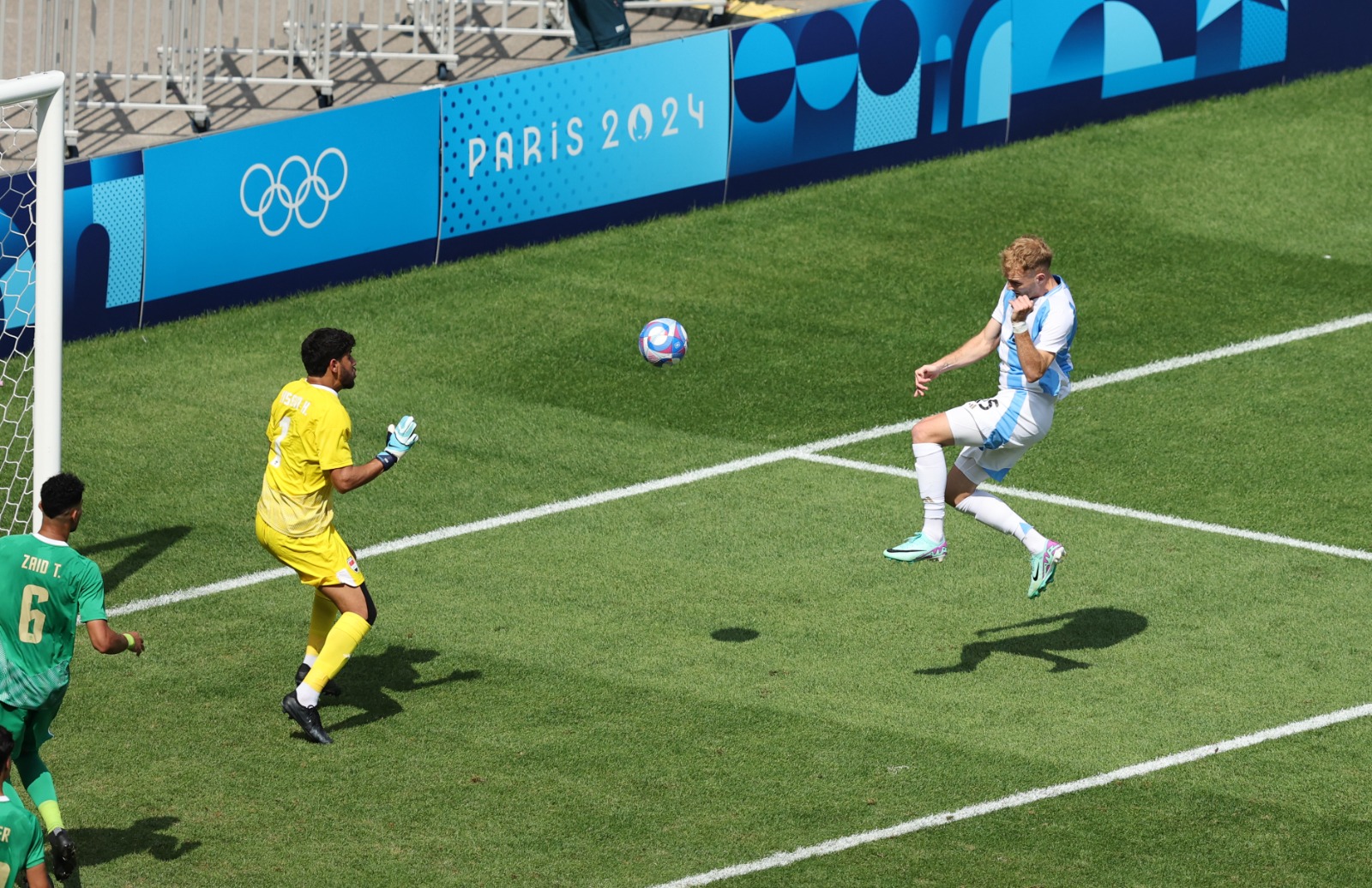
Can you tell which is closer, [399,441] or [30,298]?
[399,441]

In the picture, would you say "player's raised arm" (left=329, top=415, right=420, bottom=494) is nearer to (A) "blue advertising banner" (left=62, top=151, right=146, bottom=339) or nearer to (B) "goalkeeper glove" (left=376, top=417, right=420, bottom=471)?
(B) "goalkeeper glove" (left=376, top=417, right=420, bottom=471)

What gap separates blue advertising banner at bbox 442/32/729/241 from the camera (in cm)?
1959

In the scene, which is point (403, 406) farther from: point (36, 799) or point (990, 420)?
point (36, 799)

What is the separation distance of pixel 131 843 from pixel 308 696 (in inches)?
53.9

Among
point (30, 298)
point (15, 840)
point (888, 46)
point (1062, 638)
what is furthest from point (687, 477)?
point (888, 46)

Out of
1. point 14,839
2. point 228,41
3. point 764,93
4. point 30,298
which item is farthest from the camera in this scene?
point 228,41

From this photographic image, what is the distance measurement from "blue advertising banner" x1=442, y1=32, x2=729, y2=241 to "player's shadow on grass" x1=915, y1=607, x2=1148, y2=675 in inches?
345

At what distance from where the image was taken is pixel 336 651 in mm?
11102

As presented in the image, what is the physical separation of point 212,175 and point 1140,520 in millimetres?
8629

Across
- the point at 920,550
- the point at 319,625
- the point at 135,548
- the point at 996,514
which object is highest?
the point at 996,514

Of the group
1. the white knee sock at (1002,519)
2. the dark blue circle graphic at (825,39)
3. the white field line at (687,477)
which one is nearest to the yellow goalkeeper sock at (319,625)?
the white field line at (687,477)

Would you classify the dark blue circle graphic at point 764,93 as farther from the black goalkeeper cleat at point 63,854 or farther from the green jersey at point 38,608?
the black goalkeeper cleat at point 63,854

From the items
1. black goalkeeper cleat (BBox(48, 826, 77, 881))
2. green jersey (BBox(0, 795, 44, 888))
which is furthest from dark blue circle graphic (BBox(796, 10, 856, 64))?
green jersey (BBox(0, 795, 44, 888))

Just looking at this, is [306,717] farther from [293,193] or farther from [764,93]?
[764,93]
